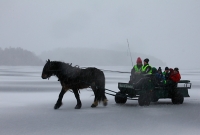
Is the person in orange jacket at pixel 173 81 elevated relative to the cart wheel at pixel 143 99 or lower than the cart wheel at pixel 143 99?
elevated

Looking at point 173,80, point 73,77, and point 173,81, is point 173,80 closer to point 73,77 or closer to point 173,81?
point 173,81

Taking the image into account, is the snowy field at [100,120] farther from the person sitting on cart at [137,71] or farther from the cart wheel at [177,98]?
the person sitting on cart at [137,71]

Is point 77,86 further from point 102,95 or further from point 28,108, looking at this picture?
point 28,108

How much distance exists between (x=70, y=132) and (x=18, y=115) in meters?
3.21

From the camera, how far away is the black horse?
40.0 feet

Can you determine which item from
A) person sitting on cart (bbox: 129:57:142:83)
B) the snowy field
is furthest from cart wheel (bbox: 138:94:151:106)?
Result: person sitting on cart (bbox: 129:57:142:83)

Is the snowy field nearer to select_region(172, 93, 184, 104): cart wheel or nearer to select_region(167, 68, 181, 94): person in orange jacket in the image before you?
select_region(172, 93, 184, 104): cart wheel

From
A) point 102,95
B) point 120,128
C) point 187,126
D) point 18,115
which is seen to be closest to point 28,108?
point 18,115

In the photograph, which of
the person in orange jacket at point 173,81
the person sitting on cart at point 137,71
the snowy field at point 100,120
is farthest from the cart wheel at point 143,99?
the person in orange jacket at point 173,81

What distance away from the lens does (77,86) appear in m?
12.4

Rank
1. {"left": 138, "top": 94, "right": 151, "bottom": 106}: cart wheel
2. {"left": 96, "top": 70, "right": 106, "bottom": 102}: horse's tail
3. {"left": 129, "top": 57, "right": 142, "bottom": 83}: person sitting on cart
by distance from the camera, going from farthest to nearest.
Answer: {"left": 129, "top": 57, "right": 142, "bottom": 83}: person sitting on cart → {"left": 138, "top": 94, "right": 151, "bottom": 106}: cart wheel → {"left": 96, "top": 70, "right": 106, "bottom": 102}: horse's tail

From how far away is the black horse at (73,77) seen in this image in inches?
480

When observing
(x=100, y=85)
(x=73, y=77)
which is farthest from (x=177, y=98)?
(x=73, y=77)

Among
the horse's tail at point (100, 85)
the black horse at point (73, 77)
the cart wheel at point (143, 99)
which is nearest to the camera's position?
the black horse at point (73, 77)
